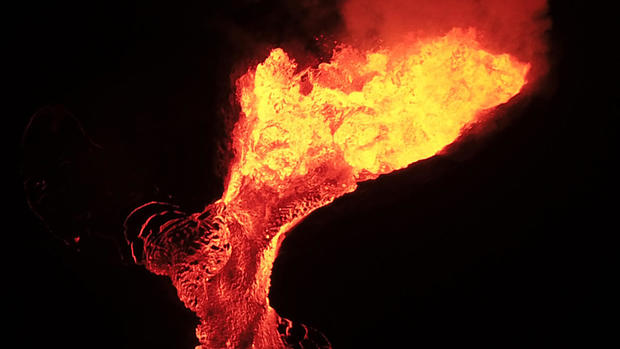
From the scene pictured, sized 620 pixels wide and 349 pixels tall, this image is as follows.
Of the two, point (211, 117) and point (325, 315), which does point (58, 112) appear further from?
point (325, 315)

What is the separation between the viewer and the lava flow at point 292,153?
3.93ft

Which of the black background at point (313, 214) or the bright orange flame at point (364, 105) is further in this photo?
the bright orange flame at point (364, 105)

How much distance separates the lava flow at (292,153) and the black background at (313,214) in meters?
0.07

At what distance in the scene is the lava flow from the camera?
1.20m

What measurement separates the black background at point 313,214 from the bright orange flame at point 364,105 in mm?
79

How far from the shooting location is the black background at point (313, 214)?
3.45 feet


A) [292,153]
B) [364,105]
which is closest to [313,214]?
[292,153]

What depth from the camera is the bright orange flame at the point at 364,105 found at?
3.83ft

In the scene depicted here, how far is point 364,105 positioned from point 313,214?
356mm

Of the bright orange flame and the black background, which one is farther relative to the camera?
the bright orange flame

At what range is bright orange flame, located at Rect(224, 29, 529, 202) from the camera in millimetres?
1166

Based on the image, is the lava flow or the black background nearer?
the black background

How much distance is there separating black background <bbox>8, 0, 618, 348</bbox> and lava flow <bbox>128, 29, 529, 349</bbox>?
0.23 ft

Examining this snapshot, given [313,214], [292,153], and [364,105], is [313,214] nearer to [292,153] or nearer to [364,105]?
[292,153]
